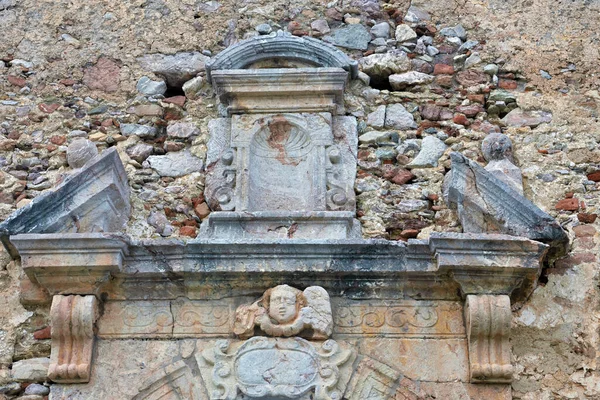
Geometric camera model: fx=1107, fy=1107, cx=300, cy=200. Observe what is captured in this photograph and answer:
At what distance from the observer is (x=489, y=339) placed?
196 inches

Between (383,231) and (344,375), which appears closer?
(344,375)

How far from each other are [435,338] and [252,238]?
0.97 m

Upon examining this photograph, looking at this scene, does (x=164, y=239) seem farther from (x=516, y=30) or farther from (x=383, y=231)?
(x=516, y=30)

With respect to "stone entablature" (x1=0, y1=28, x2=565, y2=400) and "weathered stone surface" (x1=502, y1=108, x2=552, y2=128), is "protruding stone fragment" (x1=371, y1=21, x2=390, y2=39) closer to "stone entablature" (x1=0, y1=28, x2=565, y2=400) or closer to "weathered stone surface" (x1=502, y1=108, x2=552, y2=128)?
"weathered stone surface" (x1=502, y1=108, x2=552, y2=128)

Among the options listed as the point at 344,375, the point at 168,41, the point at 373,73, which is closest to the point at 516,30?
the point at 373,73

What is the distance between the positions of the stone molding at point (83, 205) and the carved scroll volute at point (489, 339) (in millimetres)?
1822

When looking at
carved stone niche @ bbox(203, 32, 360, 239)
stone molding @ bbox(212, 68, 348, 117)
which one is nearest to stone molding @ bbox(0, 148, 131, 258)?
carved stone niche @ bbox(203, 32, 360, 239)

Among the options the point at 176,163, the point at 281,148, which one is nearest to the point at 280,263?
the point at 281,148

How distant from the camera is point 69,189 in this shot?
17.6 feet

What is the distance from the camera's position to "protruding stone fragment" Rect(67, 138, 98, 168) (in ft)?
18.5

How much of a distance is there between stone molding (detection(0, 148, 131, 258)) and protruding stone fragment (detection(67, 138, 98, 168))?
7 cm

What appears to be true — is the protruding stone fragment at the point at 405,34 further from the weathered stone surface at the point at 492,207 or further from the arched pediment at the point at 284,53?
the weathered stone surface at the point at 492,207

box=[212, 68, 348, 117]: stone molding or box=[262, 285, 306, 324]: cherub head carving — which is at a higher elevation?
box=[212, 68, 348, 117]: stone molding

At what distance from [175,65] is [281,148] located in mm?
855
